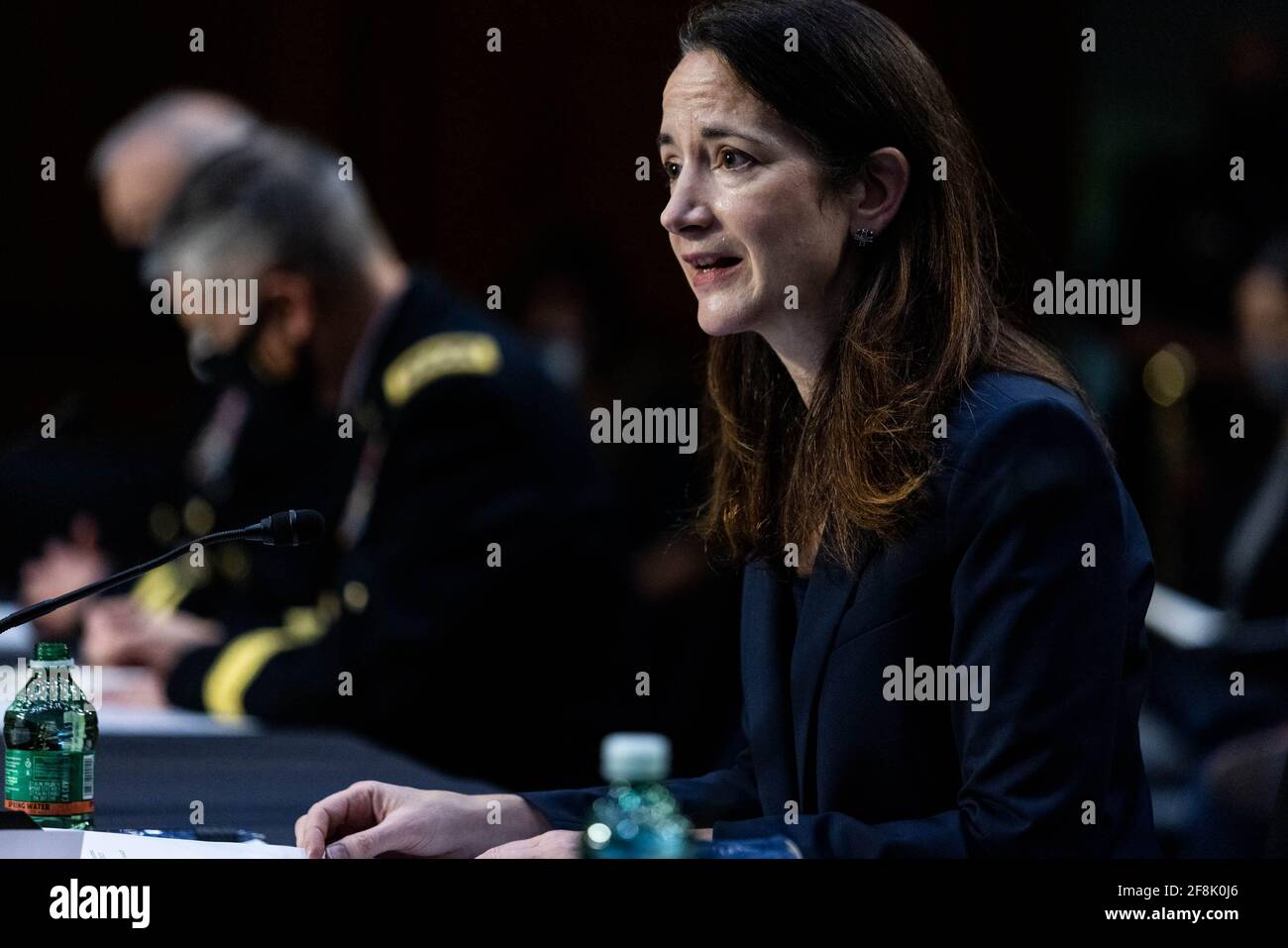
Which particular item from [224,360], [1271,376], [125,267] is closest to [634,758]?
[224,360]

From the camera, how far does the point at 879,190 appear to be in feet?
5.62

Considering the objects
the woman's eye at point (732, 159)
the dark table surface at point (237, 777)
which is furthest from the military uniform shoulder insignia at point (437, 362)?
the woman's eye at point (732, 159)

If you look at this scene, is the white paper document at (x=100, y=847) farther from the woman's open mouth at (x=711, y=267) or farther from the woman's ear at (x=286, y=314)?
the woman's ear at (x=286, y=314)

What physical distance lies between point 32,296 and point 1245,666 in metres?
3.95

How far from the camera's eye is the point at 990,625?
1.50 metres

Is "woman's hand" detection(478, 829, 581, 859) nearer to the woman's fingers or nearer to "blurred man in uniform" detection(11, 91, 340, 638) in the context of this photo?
the woman's fingers

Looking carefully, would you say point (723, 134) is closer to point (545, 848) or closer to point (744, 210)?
point (744, 210)

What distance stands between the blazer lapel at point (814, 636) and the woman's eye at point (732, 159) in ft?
1.26

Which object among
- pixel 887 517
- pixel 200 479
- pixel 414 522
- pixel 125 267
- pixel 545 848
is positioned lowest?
pixel 545 848

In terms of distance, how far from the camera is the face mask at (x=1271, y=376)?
407 centimetres

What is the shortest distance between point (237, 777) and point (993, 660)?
1.20 m

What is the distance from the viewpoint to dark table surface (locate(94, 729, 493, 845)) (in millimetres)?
1957
